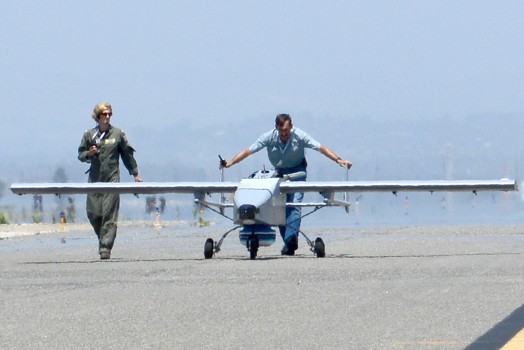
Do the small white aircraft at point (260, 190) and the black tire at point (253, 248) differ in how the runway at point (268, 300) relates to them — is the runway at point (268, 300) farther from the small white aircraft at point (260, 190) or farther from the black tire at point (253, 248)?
the small white aircraft at point (260, 190)

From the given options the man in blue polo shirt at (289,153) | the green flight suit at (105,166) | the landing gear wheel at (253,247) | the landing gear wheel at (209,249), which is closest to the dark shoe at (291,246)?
the man in blue polo shirt at (289,153)

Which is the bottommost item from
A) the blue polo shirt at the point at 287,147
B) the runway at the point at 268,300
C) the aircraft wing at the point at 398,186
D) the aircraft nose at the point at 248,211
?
the runway at the point at 268,300

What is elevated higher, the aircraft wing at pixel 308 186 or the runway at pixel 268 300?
the aircraft wing at pixel 308 186

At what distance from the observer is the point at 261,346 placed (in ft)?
32.3

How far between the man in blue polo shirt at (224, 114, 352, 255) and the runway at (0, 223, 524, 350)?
347 mm

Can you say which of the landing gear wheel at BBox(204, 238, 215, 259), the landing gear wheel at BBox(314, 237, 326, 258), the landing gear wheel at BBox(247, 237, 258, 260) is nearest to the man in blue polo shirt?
the landing gear wheel at BBox(314, 237, 326, 258)

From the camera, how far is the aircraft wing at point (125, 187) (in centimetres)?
2058

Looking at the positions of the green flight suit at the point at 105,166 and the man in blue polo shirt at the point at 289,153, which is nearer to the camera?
the green flight suit at the point at 105,166

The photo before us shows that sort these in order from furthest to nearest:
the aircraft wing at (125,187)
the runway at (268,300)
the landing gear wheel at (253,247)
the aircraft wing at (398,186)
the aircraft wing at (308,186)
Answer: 1. the aircraft wing at (398,186)
2. the aircraft wing at (308,186)
3. the aircraft wing at (125,187)
4. the landing gear wheel at (253,247)
5. the runway at (268,300)

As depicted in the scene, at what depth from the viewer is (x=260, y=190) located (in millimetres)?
20328

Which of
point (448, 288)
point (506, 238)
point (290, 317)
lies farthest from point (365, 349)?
point (506, 238)

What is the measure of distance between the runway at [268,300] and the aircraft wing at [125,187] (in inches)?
32.2

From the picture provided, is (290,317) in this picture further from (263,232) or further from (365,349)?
(263,232)

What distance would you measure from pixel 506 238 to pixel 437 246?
2888mm
